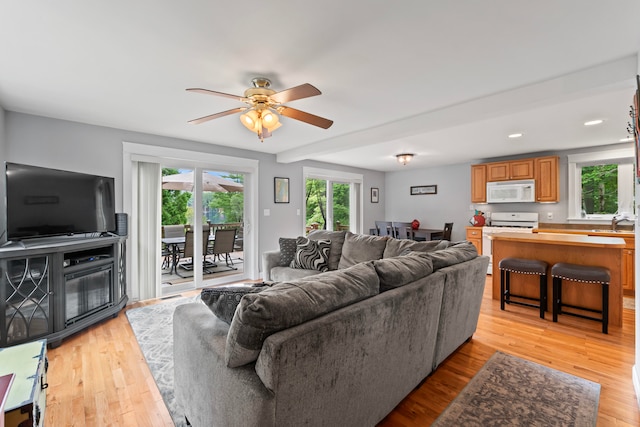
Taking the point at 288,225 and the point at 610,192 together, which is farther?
the point at 288,225

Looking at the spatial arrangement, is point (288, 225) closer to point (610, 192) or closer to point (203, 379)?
point (203, 379)

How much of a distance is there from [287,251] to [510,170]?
4305 millimetres

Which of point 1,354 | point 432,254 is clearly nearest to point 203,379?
point 1,354

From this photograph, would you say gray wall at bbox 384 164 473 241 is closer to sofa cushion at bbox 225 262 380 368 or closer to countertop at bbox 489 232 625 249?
countertop at bbox 489 232 625 249

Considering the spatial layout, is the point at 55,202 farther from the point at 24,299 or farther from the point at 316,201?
the point at 316,201

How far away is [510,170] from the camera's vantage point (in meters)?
5.23

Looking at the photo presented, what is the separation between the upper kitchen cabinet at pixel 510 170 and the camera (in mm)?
5047

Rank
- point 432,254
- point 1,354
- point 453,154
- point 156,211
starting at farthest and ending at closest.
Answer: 1. point 453,154
2. point 156,211
3. point 432,254
4. point 1,354

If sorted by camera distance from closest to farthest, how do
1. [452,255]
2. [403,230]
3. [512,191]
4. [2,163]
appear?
[452,255], [2,163], [512,191], [403,230]

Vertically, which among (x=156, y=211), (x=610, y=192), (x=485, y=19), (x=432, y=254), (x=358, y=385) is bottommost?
(x=358, y=385)

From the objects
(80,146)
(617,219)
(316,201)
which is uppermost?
(80,146)

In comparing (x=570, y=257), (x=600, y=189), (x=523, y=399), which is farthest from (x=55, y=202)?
(x=600, y=189)

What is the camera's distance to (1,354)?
1590 millimetres

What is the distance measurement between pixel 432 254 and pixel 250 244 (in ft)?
11.2
